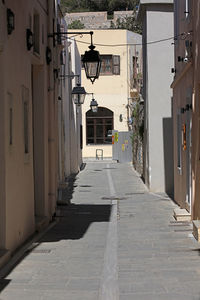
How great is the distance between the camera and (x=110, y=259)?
885 centimetres

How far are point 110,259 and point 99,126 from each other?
36171mm

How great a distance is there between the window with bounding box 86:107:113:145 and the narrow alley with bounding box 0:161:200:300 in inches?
1109

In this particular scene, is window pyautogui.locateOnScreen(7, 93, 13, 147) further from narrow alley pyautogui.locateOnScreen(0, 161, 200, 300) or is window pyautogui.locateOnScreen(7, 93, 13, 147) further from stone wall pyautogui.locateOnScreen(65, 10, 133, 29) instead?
stone wall pyautogui.locateOnScreen(65, 10, 133, 29)

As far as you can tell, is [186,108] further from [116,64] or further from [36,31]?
[116,64]

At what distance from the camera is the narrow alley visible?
22.0ft

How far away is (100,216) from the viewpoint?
14805 millimetres

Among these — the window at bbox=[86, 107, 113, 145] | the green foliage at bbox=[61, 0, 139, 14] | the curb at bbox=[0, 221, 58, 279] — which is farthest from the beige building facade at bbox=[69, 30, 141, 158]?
the curb at bbox=[0, 221, 58, 279]

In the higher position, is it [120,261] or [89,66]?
[89,66]

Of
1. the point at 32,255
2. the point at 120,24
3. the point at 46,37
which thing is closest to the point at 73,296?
the point at 32,255

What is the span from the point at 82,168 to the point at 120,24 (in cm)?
2718

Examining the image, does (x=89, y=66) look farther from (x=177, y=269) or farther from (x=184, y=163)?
(x=177, y=269)

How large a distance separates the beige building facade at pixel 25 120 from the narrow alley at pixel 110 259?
0.50m

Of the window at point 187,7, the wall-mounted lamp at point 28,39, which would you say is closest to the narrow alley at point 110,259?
the wall-mounted lamp at point 28,39

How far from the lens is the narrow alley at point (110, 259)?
Result: 671cm
